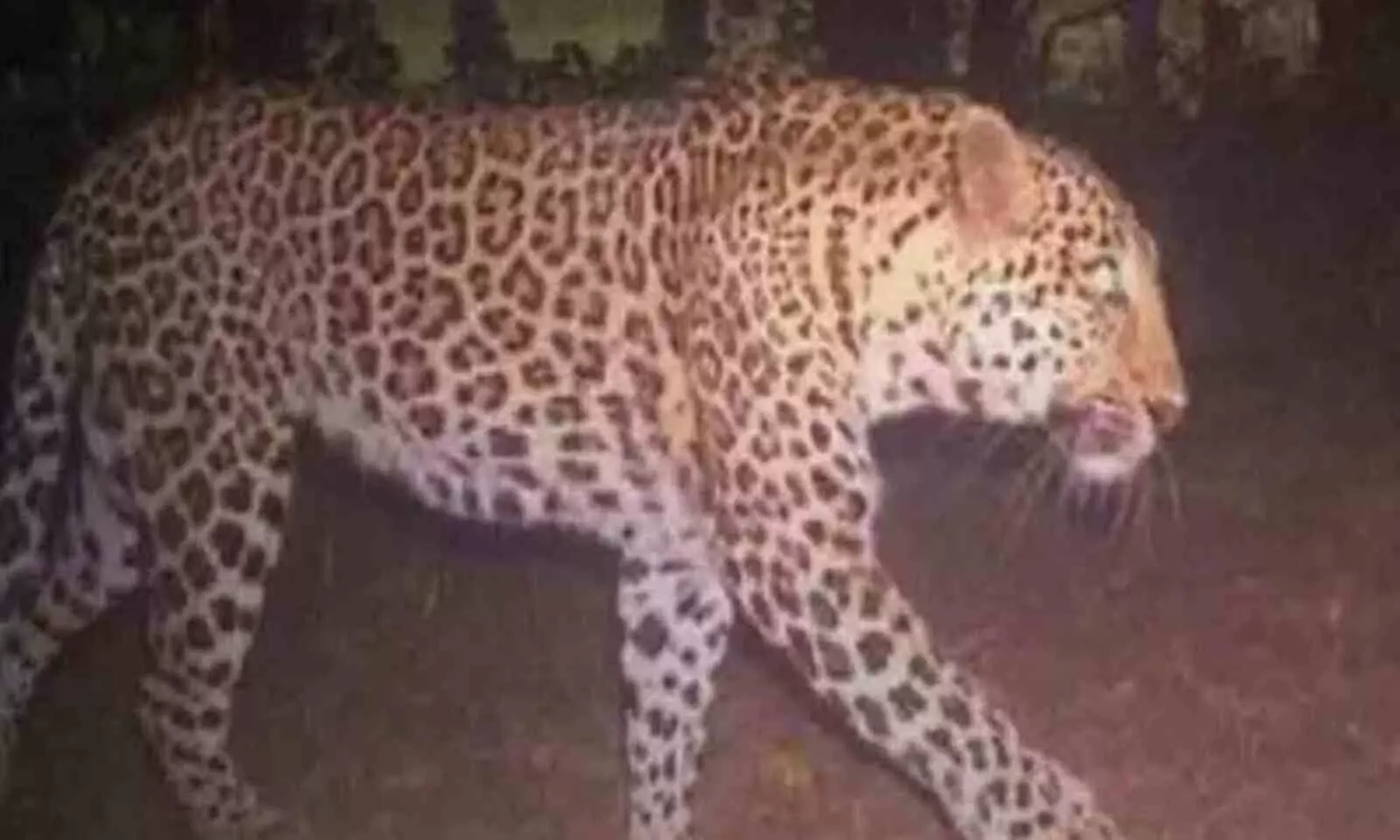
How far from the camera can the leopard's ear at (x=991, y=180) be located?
2.67 metres

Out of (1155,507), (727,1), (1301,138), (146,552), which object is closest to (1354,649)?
(1155,507)

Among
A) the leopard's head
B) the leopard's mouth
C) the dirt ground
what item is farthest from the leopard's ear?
the dirt ground

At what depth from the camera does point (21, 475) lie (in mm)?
3051

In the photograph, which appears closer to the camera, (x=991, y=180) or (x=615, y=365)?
(x=991, y=180)

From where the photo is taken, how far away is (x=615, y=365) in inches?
113

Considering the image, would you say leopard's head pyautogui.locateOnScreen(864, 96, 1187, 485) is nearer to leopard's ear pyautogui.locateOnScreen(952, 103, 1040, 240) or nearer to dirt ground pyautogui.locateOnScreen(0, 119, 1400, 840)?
leopard's ear pyautogui.locateOnScreen(952, 103, 1040, 240)

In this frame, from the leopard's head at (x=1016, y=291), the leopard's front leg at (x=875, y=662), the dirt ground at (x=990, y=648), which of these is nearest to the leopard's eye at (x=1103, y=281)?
the leopard's head at (x=1016, y=291)

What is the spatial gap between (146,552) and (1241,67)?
0.93 meters

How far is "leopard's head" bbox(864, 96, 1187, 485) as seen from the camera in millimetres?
2689

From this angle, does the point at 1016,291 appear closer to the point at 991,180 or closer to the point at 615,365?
the point at 991,180

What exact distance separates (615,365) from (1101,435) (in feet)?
1.20

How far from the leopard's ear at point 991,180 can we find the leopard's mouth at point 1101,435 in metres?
0.14

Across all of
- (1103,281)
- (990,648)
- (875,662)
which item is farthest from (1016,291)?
(990,648)

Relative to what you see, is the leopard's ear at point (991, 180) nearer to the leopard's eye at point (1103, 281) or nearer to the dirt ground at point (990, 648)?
the leopard's eye at point (1103, 281)
